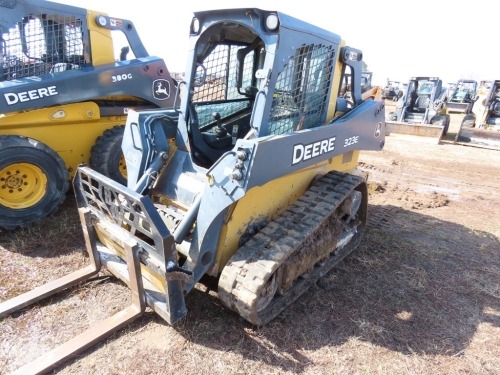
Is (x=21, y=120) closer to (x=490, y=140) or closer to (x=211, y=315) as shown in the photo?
(x=211, y=315)

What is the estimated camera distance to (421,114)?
1277 cm

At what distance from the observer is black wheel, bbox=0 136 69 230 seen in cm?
393

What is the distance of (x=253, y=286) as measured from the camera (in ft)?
7.82

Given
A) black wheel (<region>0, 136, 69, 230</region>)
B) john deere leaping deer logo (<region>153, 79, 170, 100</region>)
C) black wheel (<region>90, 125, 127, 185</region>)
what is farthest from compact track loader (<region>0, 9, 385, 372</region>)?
john deere leaping deer logo (<region>153, 79, 170, 100</region>)

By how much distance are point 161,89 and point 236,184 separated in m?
3.58

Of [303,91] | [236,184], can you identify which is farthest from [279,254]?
[303,91]

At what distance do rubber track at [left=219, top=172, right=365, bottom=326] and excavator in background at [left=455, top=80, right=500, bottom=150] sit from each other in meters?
9.32

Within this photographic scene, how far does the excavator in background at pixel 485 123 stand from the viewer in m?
10.5

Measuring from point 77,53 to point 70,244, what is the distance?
2576 millimetres

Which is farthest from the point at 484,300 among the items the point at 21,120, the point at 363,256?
the point at 21,120

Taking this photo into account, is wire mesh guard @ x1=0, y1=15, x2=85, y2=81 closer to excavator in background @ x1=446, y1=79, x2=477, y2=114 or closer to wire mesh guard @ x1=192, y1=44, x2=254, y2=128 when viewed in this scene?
wire mesh guard @ x1=192, y1=44, x2=254, y2=128

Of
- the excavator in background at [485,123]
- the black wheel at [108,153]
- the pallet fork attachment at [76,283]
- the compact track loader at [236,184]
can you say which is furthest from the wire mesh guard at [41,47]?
the excavator in background at [485,123]

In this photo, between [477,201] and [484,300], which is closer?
[484,300]

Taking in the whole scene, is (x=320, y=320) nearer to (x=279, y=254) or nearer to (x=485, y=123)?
(x=279, y=254)
